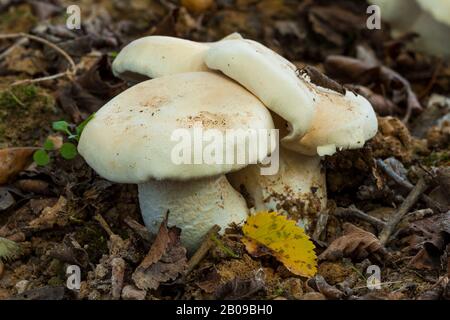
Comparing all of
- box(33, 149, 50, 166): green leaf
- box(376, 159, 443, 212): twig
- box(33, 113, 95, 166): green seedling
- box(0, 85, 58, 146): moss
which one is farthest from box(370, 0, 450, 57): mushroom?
box(33, 149, 50, 166): green leaf

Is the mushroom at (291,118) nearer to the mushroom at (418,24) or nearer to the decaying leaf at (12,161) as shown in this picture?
the decaying leaf at (12,161)

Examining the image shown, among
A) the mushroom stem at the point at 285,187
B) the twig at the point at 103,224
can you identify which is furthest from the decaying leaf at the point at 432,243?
the twig at the point at 103,224

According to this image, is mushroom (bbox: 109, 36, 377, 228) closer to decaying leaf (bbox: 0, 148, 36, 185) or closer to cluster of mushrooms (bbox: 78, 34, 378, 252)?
cluster of mushrooms (bbox: 78, 34, 378, 252)

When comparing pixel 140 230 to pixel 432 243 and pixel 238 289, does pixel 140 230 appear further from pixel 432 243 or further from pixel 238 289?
pixel 432 243

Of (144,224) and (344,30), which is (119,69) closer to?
(144,224)

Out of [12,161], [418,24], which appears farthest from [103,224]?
[418,24]

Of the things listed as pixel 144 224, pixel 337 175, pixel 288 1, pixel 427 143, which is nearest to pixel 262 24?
pixel 288 1
